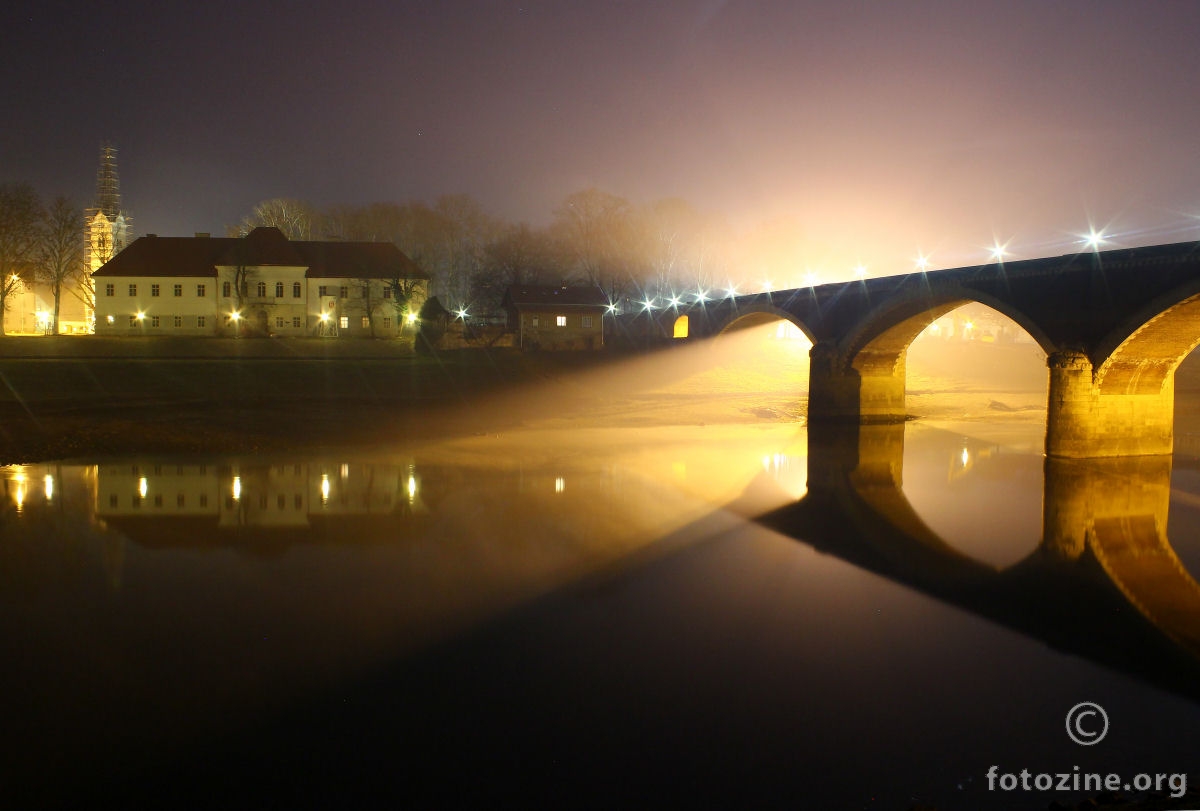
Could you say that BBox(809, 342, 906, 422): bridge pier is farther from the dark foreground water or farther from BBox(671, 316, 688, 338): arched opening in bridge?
BBox(671, 316, 688, 338): arched opening in bridge

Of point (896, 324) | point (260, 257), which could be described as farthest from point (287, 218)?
point (896, 324)

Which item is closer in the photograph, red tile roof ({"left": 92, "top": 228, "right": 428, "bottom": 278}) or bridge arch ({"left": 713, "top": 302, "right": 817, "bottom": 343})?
bridge arch ({"left": 713, "top": 302, "right": 817, "bottom": 343})

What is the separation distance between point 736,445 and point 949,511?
10.9m

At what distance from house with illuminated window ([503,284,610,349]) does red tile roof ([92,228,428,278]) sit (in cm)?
724

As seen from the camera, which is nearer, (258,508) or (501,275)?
(258,508)

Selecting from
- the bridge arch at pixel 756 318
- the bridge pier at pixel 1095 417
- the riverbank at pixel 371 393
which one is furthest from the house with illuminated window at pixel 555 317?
the bridge pier at pixel 1095 417

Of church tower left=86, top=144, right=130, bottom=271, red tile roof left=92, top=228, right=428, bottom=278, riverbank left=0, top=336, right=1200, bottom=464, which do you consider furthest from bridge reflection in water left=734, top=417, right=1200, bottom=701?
church tower left=86, top=144, right=130, bottom=271

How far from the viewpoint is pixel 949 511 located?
706 inches

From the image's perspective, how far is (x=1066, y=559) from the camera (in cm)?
1415

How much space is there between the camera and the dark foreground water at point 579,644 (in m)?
6.88

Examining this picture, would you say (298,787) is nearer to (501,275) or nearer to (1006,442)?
(1006,442)

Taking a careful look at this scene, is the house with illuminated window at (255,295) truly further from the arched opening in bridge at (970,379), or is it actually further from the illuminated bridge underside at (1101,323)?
the illuminated bridge underside at (1101,323)

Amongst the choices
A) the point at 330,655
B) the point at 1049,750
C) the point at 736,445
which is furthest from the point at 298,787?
the point at 736,445

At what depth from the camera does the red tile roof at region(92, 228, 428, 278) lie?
193ft
